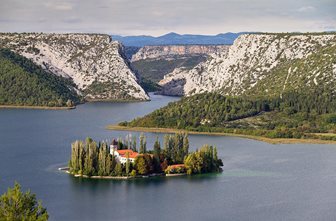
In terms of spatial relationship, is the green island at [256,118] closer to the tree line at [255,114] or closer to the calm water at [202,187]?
the tree line at [255,114]

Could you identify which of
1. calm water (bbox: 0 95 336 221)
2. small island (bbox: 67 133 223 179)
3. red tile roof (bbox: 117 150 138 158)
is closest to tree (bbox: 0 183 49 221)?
calm water (bbox: 0 95 336 221)

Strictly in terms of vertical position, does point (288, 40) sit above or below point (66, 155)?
above

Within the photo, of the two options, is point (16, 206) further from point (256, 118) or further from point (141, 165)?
point (256, 118)

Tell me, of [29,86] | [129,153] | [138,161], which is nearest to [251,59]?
[29,86]

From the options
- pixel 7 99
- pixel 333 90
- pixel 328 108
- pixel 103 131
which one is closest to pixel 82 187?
pixel 103 131

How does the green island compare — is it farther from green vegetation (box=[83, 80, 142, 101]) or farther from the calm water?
green vegetation (box=[83, 80, 142, 101])

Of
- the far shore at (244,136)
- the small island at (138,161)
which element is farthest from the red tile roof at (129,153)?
the far shore at (244,136)

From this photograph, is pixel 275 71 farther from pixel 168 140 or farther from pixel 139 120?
pixel 168 140
